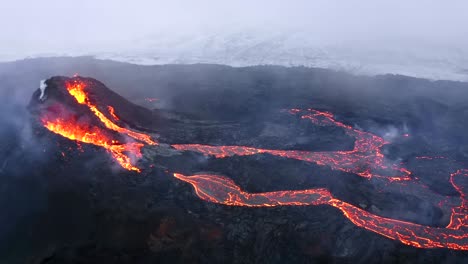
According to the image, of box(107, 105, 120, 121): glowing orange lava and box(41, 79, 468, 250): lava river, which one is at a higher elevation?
A: box(107, 105, 120, 121): glowing orange lava

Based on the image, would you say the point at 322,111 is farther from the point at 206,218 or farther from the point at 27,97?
the point at 27,97

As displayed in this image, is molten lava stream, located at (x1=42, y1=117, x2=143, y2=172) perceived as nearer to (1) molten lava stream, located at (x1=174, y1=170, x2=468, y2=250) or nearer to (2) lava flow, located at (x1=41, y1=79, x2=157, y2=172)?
(2) lava flow, located at (x1=41, y1=79, x2=157, y2=172)

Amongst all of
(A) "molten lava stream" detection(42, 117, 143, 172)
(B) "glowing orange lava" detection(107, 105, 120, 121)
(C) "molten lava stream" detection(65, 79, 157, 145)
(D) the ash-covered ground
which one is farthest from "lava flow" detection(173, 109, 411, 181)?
(B) "glowing orange lava" detection(107, 105, 120, 121)

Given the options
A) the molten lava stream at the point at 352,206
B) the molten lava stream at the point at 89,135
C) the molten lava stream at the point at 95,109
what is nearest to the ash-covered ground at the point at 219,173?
the molten lava stream at the point at 352,206

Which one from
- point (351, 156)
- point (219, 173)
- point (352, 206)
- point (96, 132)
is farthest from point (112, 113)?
point (352, 206)

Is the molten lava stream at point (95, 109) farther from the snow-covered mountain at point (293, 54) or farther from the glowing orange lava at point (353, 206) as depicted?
the snow-covered mountain at point (293, 54)

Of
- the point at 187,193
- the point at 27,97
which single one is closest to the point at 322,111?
the point at 187,193
